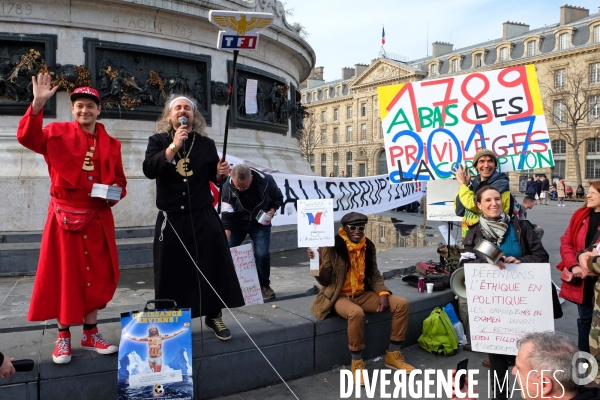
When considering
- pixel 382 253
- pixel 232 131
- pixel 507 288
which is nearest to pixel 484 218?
pixel 507 288

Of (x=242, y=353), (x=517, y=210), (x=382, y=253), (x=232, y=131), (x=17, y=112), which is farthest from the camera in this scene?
(x=232, y=131)

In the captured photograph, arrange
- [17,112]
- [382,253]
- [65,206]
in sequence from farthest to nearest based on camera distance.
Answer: [382,253] < [17,112] < [65,206]

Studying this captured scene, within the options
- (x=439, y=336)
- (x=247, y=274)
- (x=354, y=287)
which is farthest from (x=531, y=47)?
(x=354, y=287)

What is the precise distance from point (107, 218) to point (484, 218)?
2.90 metres

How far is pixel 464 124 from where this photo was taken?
6305 millimetres

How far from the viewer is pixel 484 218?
4309mm

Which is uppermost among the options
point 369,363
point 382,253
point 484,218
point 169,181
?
point 169,181

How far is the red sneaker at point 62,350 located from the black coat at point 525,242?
3053 millimetres

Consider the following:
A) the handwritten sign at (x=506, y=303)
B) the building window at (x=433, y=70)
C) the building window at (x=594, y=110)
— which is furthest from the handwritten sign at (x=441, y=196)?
the building window at (x=433, y=70)

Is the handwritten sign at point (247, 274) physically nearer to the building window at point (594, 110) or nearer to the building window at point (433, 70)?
the building window at point (594, 110)

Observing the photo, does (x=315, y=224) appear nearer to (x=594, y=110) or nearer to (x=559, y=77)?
(x=594, y=110)

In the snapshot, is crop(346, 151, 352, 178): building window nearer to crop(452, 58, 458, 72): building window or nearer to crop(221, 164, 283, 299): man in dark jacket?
crop(452, 58, 458, 72): building window

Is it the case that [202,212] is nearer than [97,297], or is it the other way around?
[97,297]

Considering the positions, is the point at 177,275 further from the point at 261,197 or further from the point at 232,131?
the point at 232,131
